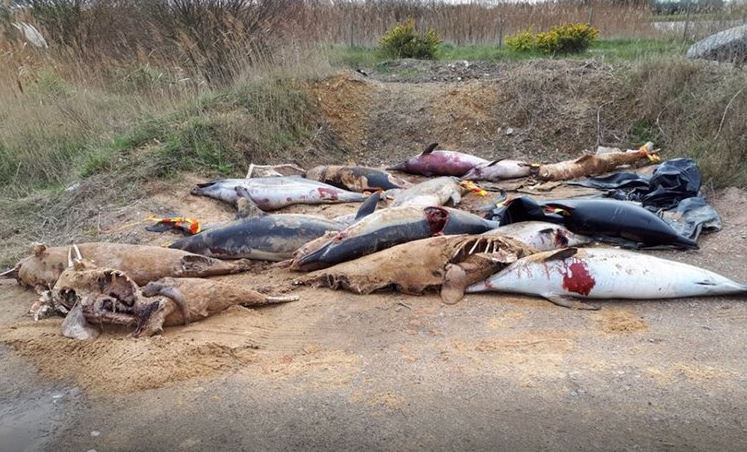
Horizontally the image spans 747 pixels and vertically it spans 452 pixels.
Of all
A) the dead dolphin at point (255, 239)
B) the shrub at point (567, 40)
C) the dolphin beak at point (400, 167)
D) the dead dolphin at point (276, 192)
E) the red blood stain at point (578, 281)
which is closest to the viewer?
the red blood stain at point (578, 281)

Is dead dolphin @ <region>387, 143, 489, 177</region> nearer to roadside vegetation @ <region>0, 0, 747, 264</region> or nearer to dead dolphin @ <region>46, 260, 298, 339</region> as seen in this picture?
roadside vegetation @ <region>0, 0, 747, 264</region>

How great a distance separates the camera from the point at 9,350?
424 cm

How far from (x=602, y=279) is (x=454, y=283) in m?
1.12

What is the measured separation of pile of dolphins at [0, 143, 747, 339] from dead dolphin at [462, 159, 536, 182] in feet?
6.16

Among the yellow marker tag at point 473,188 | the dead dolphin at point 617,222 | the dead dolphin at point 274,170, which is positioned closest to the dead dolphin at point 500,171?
the yellow marker tag at point 473,188

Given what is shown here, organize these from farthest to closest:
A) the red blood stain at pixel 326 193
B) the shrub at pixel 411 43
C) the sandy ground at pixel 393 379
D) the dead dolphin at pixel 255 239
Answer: the shrub at pixel 411 43, the red blood stain at pixel 326 193, the dead dolphin at pixel 255 239, the sandy ground at pixel 393 379

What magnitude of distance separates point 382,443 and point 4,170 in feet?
25.4

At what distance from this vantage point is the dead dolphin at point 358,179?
26.2 feet

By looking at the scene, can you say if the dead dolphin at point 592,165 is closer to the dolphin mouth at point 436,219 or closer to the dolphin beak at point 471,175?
the dolphin beak at point 471,175

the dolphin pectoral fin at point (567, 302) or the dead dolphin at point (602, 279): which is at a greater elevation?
the dead dolphin at point (602, 279)

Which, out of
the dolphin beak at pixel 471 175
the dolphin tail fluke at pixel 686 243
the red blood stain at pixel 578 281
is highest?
the red blood stain at pixel 578 281

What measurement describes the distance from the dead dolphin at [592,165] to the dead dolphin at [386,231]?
288 centimetres

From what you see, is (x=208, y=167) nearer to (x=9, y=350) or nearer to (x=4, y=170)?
(x=4, y=170)

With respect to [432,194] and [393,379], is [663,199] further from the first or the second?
[393,379]
